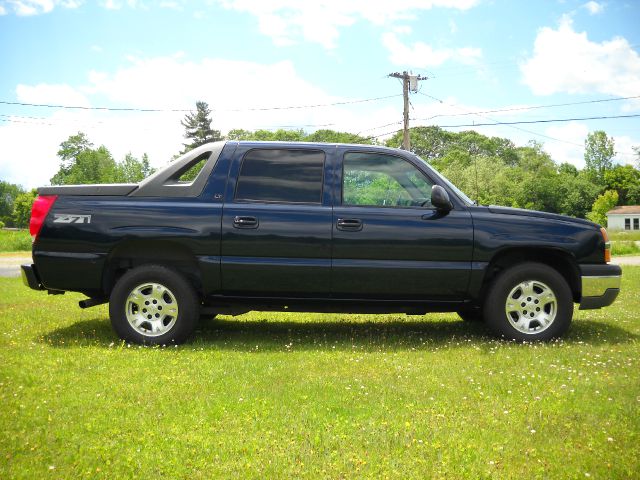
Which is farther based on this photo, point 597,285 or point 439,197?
point 597,285

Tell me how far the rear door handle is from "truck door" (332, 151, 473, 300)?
76cm

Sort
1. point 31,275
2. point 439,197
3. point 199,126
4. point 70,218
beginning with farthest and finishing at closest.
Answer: point 199,126, point 31,275, point 70,218, point 439,197

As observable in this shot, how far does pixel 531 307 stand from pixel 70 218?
183 inches

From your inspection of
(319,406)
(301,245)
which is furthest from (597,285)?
(319,406)

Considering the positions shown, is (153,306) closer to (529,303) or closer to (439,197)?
(439,197)

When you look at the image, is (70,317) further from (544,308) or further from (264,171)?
(544,308)

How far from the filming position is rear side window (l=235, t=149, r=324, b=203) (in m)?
5.98

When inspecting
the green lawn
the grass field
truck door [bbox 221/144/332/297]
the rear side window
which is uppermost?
the rear side window

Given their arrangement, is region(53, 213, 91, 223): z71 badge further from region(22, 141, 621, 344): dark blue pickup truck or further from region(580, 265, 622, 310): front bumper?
region(580, 265, 622, 310): front bumper

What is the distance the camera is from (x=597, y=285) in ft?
20.2

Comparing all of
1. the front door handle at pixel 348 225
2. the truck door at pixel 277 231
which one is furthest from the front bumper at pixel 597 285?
the truck door at pixel 277 231

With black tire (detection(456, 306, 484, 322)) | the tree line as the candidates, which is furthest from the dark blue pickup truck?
the tree line

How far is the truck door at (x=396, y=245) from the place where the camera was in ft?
19.2

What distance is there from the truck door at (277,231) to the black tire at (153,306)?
0.42 metres
